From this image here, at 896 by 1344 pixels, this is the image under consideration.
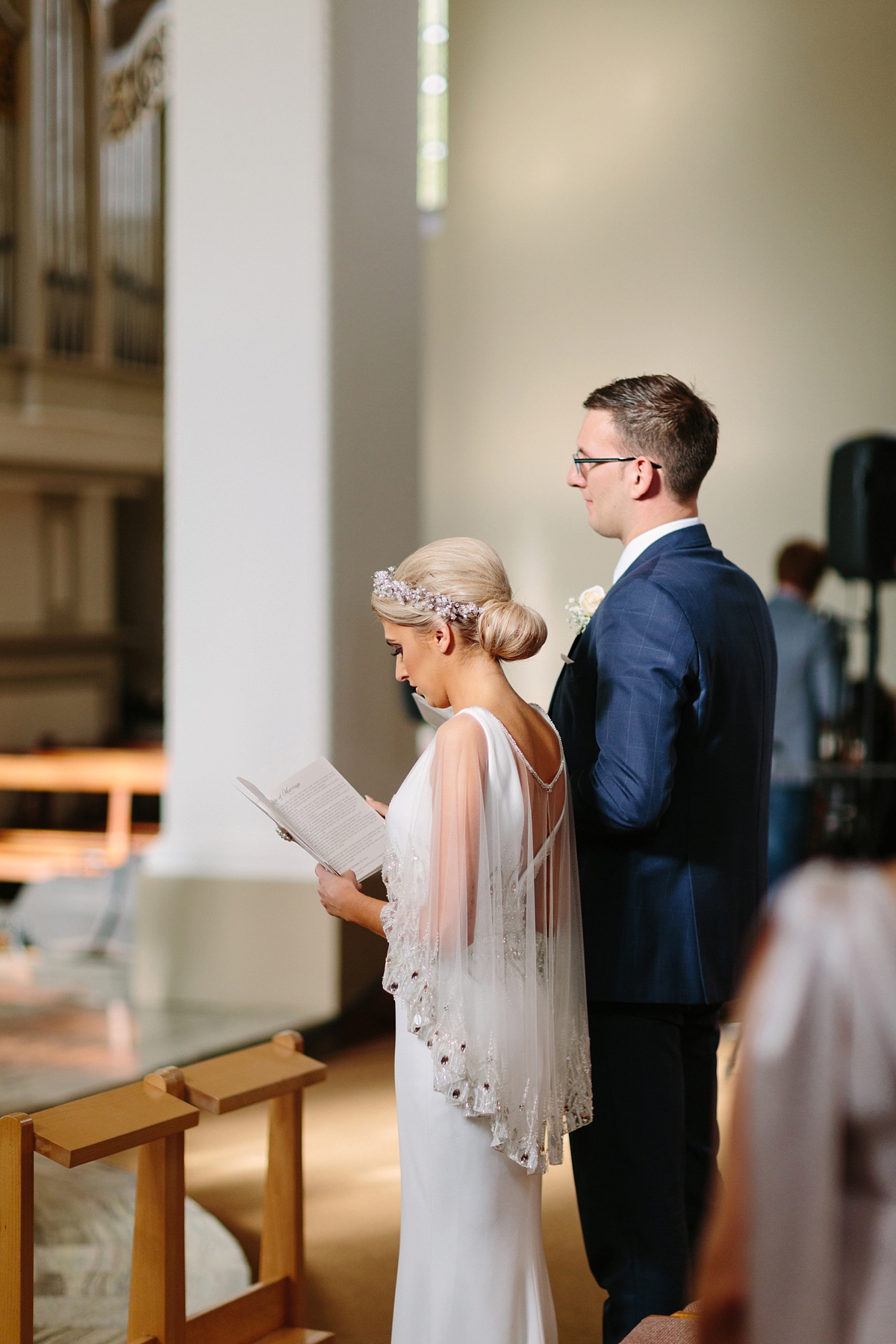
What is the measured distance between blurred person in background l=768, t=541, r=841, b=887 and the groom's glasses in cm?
316

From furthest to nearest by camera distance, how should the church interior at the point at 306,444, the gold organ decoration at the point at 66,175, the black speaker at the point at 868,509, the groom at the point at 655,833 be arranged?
the gold organ decoration at the point at 66,175 → the black speaker at the point at 868,509 → the church interior at the point at 306,444 → the groom at the point at 655,833

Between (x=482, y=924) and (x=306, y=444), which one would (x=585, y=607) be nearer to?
(x=482, y=924)

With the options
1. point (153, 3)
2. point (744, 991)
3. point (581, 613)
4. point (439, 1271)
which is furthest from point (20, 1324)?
point (153, 3)

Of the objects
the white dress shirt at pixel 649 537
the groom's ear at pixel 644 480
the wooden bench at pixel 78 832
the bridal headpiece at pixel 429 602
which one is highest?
the groom's ear at pixel 644 480

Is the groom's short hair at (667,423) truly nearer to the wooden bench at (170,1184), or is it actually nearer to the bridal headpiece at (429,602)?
the bridal headpiece at (429,602)

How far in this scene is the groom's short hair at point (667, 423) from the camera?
216 centimetres

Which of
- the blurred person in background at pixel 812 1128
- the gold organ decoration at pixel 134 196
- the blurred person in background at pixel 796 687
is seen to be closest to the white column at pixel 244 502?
the blurred person in background at pixel 796 687

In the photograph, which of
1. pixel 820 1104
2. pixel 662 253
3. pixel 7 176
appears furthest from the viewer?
pixel 7 176

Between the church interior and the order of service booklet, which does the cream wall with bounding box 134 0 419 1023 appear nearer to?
the church interior

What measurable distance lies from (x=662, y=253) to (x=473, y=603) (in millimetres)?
6932

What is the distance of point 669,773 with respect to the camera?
207 cm

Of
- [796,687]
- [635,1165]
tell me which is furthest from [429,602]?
[796,687]

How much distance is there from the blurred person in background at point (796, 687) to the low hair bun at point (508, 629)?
340 cm

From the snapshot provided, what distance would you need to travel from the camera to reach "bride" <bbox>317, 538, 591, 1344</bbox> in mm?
1908
